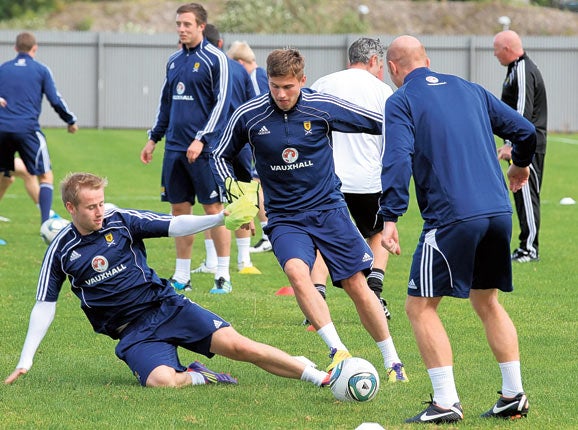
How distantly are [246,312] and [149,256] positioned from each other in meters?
3.82

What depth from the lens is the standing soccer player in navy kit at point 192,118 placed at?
35.6ft

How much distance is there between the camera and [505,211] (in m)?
6.14

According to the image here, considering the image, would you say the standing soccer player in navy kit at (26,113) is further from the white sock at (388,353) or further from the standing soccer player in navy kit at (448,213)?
the standing soccer player in navy kit at (448,213)

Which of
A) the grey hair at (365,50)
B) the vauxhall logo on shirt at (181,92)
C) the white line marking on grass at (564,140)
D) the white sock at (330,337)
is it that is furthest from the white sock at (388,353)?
the white line marking on grass at (564,140)

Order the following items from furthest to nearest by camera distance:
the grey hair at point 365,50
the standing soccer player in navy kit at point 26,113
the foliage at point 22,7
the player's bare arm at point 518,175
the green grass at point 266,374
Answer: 1. the foliage at point 22,7
2. the standing soccer player in navy kit at point 26,113
3. the grey hair at point 365,50
4. the player's bare arm at point 518,175
5. the green grass at point 266,374

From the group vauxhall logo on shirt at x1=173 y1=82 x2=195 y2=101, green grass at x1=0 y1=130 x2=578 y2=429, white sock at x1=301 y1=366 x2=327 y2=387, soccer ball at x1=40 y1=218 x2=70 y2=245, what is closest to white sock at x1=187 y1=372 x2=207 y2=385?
green grass at x1=0 y1=130 x2=578 y2=429

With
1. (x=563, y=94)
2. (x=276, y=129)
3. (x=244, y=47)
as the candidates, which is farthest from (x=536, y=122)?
(x=563, y=94)

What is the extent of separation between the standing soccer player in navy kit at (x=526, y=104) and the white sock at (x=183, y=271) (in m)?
4.07

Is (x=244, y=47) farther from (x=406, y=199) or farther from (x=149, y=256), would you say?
(x=406, y=199)

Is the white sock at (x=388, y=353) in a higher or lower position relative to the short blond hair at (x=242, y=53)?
lower

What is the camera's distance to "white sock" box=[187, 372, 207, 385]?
719 centimetres

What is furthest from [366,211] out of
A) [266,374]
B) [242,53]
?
[242,53]

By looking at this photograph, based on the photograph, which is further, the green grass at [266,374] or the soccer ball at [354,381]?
the soccer ball at [354,381]

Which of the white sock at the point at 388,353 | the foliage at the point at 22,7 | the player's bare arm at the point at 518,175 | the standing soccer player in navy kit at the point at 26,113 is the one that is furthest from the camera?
the foliage at the point at 22,7
